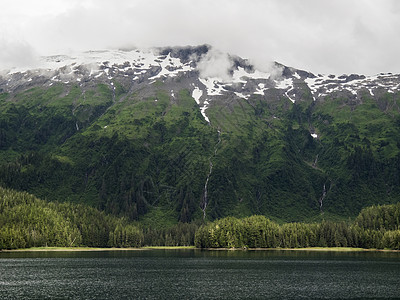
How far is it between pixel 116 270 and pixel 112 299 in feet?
208

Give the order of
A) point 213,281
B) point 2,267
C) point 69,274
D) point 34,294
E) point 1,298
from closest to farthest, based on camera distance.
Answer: point 1,298, point 34,294, point 213,281, point 69,274, point 2,267

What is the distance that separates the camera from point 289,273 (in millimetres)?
147125

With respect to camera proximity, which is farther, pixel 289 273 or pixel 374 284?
pixel 289 273

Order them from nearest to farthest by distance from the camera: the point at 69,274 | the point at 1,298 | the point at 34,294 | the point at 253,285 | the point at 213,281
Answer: the point at 1,298 < the point at 34,294 < the point at 253,285 < the point at 213,281 < the point at 69,274

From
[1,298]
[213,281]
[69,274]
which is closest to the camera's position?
[1,298]

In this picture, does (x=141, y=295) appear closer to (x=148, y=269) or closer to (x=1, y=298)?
(x=1, y=298)

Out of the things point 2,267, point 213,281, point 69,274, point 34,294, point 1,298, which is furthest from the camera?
point 2,267

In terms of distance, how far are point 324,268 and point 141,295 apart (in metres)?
85.9

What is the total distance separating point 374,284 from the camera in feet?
393

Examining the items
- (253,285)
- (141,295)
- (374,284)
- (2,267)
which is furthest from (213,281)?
(2,267)

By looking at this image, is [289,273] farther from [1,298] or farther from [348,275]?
[1,298]

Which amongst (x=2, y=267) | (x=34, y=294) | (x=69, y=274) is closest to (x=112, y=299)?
(x=34, y=294)

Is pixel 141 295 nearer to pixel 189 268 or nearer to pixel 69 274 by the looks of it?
pixel 69 274

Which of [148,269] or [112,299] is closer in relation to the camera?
[112,299]
